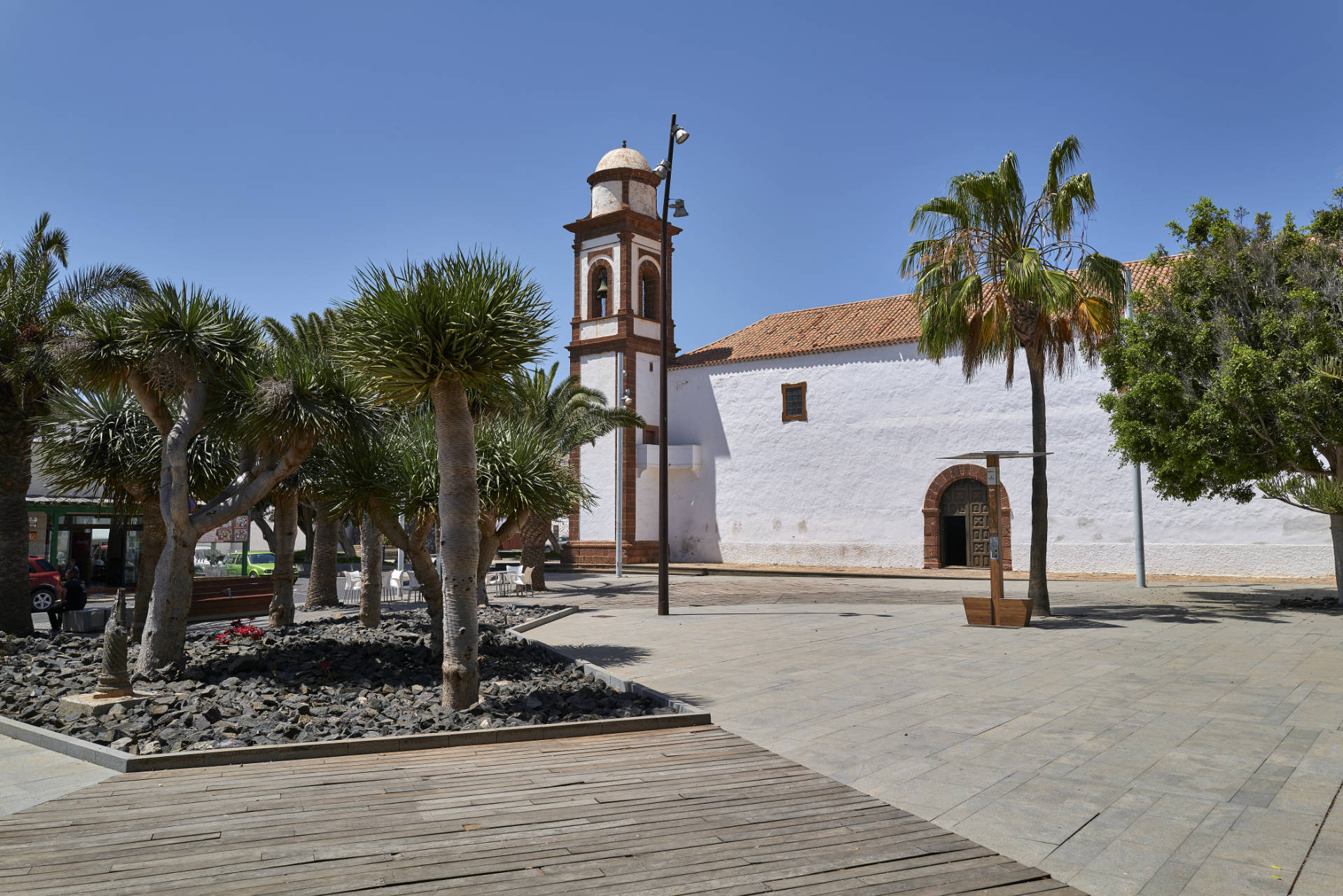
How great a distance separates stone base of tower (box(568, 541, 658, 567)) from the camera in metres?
33.9

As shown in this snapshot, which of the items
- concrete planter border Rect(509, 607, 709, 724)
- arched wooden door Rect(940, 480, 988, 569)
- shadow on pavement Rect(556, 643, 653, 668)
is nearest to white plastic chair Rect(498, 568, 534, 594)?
concrete planter border Rect(509, 607, 709, 724)

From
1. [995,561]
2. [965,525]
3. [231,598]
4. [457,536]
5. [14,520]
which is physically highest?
[14,520]

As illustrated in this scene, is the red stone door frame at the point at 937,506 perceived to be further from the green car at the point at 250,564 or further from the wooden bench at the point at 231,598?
the wooden bench at the point at 231,598

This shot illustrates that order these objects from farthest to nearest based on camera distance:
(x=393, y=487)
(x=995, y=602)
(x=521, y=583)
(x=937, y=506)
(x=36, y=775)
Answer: (x=937, y=506) → (x=521, y=583) → (x=995, y=602) → (x=393, y=487) → (x=36, y=775)

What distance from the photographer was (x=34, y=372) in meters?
12.3

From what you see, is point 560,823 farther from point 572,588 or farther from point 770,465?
point 770,465

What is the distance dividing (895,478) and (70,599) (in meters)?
22.8

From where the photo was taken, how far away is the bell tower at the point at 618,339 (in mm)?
34375

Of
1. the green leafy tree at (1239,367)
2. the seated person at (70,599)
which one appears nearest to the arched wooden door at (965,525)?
the green leafy tree at (1239,367)

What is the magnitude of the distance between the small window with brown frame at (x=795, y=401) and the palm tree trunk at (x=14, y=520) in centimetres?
2438

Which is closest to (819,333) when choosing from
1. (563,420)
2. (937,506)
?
(937,506)

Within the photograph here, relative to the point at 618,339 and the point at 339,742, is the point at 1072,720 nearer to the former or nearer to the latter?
the point at 339,742

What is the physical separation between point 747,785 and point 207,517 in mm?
6084

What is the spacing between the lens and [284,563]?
41.6 feet
